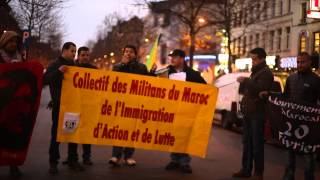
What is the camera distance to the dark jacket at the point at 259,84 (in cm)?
966

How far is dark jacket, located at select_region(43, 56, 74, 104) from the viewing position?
9547 mm

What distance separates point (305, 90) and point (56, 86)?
391 centimetres

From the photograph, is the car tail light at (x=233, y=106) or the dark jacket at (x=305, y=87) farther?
the car tail light at (x=233, y=106)

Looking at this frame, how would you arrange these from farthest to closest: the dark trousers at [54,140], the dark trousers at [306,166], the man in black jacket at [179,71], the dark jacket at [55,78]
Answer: the man in black jacket at [179,71], the dark trousers at [54,140], the dark jacket at [55,78], the dark trousers at [306,166]

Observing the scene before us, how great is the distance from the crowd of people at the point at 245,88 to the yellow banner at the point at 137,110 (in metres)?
0.30

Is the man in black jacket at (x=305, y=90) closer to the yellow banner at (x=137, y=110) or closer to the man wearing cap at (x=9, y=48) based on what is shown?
the yellow banner at (x=137, y=110)

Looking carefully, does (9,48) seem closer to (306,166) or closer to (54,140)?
(54,140)

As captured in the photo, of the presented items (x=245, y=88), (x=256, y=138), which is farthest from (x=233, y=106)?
(x=256, y=138)

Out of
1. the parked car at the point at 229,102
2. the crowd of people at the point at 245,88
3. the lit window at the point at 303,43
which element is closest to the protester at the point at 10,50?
the crowd of people at the point at 245,88

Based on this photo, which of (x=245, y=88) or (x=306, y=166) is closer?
(x=306, y=166)

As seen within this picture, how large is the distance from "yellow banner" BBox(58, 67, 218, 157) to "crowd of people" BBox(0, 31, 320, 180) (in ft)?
0.99

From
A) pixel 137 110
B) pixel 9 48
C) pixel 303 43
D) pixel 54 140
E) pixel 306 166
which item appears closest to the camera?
pixel 306 166

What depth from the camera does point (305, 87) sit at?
8.56m

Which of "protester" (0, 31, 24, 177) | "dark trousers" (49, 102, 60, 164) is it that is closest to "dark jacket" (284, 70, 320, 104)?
"dark trousers" (49, 102, 60, 164)
